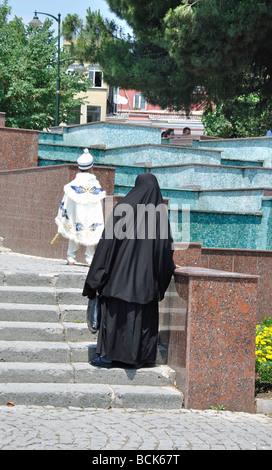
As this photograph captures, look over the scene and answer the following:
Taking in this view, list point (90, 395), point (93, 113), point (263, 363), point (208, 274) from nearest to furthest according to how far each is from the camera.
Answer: point (90, 395)
point (208, 274)
point (263, 363)
point (93, 113)

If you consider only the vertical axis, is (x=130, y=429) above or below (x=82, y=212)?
below

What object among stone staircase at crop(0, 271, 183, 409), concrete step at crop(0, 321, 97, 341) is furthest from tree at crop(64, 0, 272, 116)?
concrete step at crop(0, 321, 97, 341)

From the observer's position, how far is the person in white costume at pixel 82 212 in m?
10.4

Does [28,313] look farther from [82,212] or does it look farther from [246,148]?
[246,148]

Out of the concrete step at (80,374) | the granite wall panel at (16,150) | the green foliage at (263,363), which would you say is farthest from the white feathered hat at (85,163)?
the granite wall panel at (16,150)

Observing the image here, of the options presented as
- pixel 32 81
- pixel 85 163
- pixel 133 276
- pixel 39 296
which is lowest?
pixel 39 296

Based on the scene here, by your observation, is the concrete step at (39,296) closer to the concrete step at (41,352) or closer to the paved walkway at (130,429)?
the concrete step at (41,352)

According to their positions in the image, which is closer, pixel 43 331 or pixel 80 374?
pixel 80 374

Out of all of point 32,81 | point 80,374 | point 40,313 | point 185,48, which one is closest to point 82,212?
point 40,313

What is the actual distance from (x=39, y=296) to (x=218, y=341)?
89.1 inches

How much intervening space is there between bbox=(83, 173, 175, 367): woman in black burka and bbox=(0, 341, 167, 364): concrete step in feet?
0.74

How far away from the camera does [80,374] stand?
23.0ft

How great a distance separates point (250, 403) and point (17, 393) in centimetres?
207
